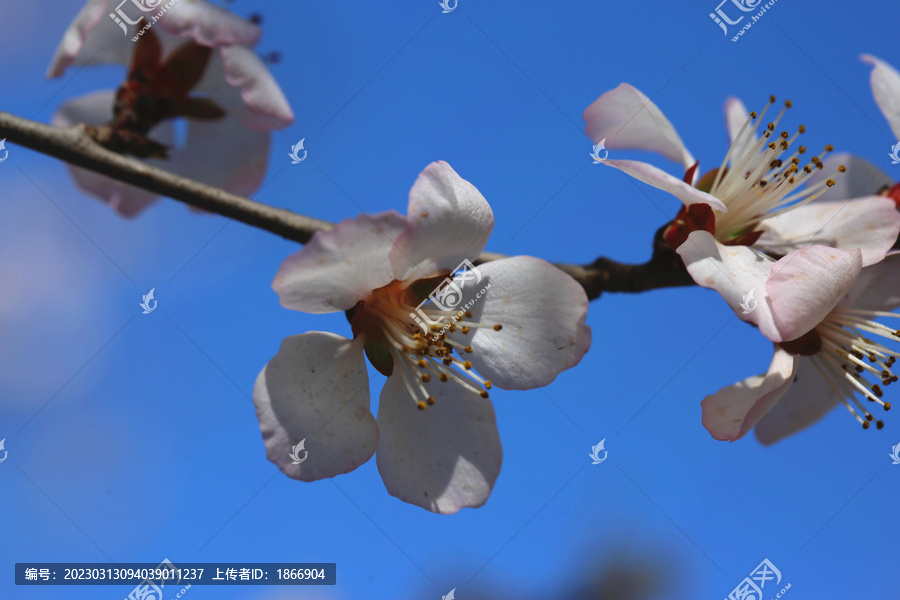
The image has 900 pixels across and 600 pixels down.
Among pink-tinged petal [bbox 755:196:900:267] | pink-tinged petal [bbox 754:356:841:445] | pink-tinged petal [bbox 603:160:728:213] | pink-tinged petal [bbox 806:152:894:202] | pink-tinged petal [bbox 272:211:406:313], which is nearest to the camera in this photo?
pink-tinged petal [bbox 272:211:406:313]

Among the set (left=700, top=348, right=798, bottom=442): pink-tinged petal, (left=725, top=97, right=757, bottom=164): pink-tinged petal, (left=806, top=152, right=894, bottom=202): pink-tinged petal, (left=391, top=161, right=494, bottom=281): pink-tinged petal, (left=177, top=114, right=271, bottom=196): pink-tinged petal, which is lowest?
(left=177, top=114, right=271, bottom=196): pink-tinged petal

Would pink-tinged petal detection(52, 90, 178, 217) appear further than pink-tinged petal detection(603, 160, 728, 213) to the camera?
Yes

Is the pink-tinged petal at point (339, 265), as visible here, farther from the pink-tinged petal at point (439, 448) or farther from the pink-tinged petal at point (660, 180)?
the pink-tinged petal at point (660, 180)

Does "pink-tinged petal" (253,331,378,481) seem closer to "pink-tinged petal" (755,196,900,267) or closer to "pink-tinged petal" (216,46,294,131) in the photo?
"pink-tinged petal" (216,46,294,131)

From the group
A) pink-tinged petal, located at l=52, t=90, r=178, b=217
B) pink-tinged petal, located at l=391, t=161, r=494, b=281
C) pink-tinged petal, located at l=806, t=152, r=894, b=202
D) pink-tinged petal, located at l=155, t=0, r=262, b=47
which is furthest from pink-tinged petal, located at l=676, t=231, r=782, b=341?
pink-tinged petal, located at l=52, t=90, r=178, b=217

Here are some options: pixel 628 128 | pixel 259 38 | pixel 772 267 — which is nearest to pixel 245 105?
pixel 259 38

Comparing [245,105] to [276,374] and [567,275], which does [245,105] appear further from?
[567,275]

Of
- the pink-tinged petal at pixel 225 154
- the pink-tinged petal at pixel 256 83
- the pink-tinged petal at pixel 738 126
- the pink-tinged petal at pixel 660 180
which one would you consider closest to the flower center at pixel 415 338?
the pink-tinged petal at pixel 660 180
